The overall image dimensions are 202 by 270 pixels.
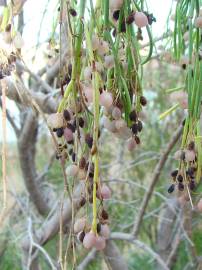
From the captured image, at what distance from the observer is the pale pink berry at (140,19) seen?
0.68 metres

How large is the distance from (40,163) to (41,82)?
110cm

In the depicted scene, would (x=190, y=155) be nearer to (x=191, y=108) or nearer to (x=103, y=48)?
(x=191, y=108)

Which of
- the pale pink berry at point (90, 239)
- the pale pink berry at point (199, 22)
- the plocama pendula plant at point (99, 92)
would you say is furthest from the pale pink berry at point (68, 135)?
the pale pink berry at point (199, 22)

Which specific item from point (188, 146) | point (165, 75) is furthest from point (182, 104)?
point (165, 75)

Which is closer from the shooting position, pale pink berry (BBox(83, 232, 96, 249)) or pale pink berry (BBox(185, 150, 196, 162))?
pale pink berry (BBox(83, 232, 96, 249))

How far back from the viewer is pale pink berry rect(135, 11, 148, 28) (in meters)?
0.68

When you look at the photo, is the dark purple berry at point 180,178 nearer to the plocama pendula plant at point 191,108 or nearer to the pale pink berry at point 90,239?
the plocama pendula plant at point 191,108

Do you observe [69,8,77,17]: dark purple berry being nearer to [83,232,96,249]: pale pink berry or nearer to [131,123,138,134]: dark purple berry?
[131,123,138,134]: dark purple berry

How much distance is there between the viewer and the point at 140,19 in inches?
26.6

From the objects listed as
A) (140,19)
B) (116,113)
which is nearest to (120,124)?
(116,113)

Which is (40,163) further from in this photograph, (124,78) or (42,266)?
(124,78)

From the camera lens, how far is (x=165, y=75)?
2518mm

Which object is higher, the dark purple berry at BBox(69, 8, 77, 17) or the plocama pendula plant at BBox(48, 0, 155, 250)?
the dark purple berry at BBox(69, 8, 77, 17)

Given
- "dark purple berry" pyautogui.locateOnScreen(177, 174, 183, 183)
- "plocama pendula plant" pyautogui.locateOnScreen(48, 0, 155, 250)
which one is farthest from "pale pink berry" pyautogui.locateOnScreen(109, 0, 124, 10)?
"dark purple berry" pyautogui.locateOnScreen(177, 174, 183, 183)
